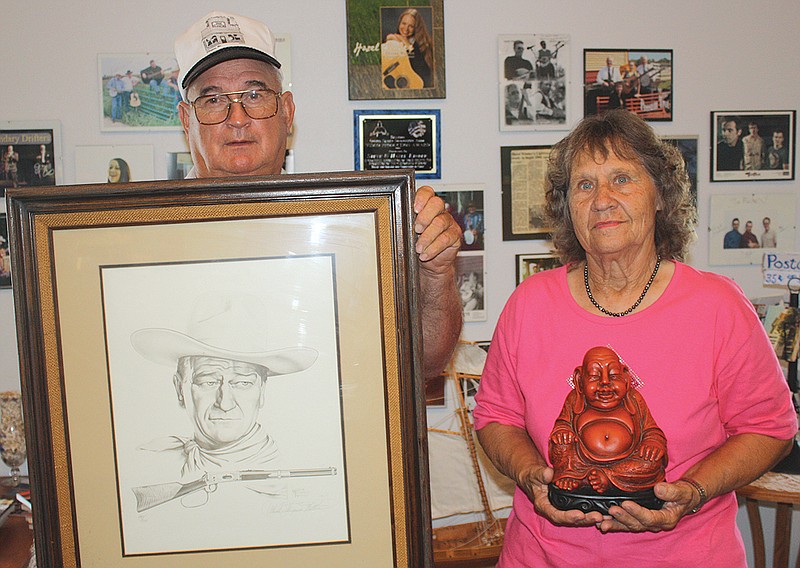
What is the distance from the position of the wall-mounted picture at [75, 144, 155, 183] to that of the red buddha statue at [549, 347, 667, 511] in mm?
1850

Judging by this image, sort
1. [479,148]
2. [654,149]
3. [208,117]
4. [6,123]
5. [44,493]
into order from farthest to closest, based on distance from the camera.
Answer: [479,148] < [6,123] < [654,149] < [208,117] < [44,493]

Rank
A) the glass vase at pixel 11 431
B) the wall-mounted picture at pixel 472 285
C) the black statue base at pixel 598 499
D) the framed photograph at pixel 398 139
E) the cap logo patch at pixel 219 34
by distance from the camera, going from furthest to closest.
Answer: the wall-mounted picture at pixel 472 285 < the framed photograph at pixel 398 139 < the glass vase at pixel 11 431 < the cap logo patch at pixel 219 34 < the black statue base at pixel 598 499

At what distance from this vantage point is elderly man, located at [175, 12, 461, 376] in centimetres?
124

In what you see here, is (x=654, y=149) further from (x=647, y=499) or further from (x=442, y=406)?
(x=442, y=406)

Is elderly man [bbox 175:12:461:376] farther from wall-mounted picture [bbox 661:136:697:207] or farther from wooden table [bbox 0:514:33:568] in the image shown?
wall-mounted picture [bbox 661:136:697:207]

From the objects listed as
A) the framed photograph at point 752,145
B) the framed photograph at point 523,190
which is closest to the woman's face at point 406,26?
the framed photograph at point 523,190

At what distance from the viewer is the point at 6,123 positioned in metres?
2.43

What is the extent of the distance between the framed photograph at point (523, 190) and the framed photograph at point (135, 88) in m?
1.24

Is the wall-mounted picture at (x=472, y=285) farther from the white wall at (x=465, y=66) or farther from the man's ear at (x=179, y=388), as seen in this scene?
the man's ear at (x=179, y=388)

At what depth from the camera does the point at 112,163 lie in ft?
8.09

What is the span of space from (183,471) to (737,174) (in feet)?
8.28

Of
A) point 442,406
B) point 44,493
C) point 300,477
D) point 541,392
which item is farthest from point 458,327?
point 442,406

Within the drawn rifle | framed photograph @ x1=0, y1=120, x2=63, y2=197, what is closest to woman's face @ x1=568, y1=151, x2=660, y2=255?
the drawn rifle

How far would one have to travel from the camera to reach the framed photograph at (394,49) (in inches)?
97.7
